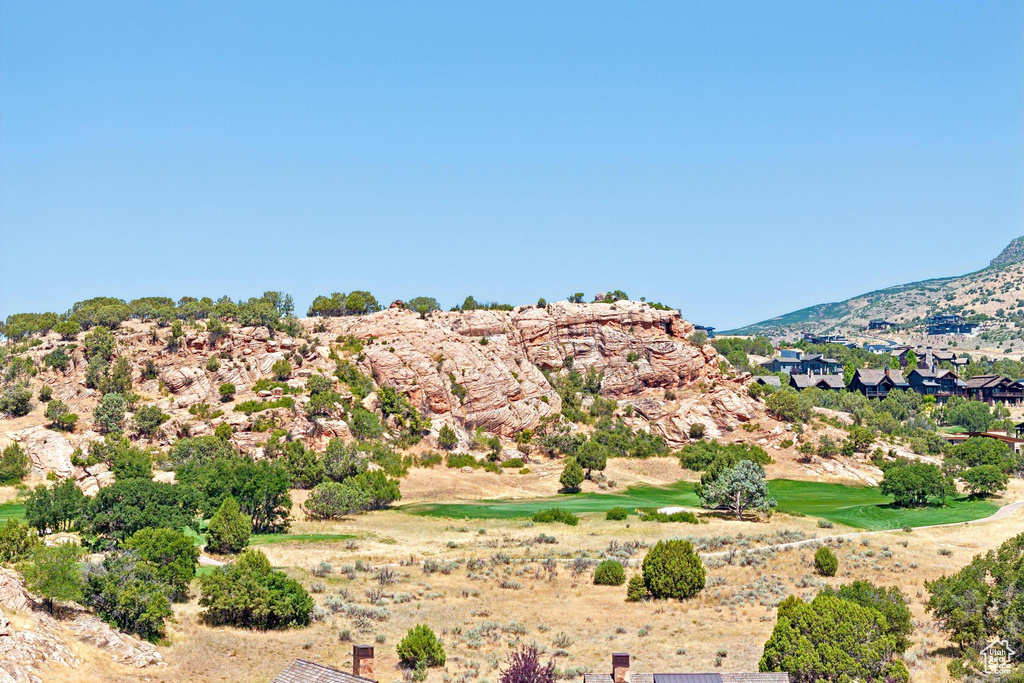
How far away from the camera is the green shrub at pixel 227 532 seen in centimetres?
5903

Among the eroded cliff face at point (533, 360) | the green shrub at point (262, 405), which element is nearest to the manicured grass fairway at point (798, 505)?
the eroded cliff face at point (533, 360)

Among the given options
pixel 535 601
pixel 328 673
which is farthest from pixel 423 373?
pixel 328 673

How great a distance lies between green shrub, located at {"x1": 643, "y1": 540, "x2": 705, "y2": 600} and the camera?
49.4 m

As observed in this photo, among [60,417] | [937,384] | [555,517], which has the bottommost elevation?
[555,517]

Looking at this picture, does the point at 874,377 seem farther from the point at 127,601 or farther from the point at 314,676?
the point at 314,676

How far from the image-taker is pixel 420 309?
143500mm

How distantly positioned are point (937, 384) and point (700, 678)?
16917 cm

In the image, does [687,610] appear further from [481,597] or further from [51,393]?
[51,393]

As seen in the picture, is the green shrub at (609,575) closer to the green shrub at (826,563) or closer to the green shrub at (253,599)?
the green shrub at (826,563)

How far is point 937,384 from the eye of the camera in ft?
580

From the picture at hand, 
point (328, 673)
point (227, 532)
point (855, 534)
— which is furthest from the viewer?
point (855, 534)

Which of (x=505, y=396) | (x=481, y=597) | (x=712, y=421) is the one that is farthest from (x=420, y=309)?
(x=481, y=597)

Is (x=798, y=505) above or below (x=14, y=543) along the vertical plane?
below

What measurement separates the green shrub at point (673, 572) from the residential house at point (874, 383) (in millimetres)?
130177
